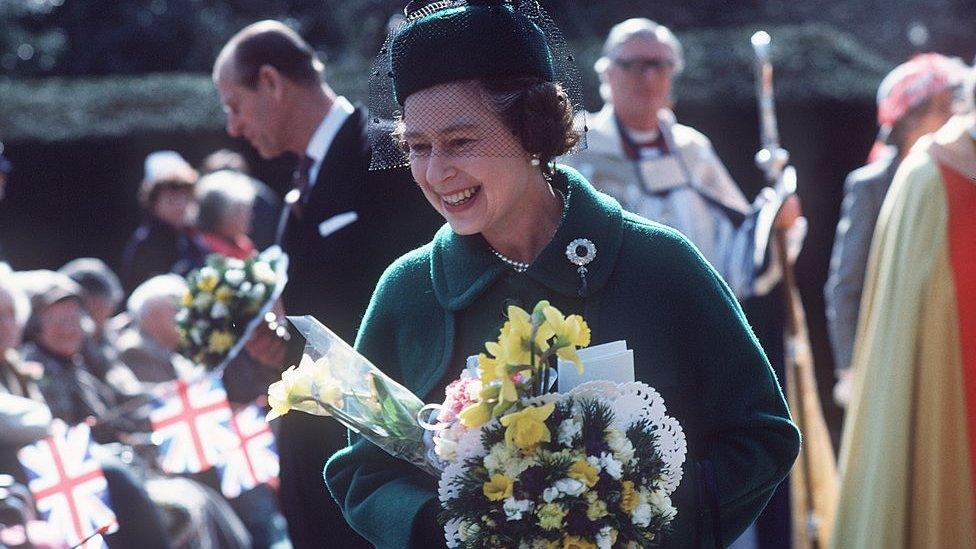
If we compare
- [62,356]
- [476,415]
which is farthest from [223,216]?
[476,415]

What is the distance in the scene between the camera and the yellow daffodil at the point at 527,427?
2746 millimetres

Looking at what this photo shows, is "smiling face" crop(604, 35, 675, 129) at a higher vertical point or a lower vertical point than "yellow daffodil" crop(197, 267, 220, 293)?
higher

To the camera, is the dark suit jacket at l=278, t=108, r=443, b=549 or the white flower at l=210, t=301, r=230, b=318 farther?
the white flower at l=210, t=301, r=230, b=318

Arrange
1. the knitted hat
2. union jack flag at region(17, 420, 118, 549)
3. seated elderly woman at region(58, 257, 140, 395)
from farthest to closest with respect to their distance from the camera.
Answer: seated elderly woman at region(58, 257, 140, 395), the knitted hat, union jack flag at region(17, 420, 118, 549)

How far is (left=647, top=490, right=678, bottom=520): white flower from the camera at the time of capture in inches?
109

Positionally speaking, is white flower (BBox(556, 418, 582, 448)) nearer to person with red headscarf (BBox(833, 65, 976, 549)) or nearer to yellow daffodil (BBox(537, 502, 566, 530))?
yellow daffodil (BBox(537, 502, 566, 530))

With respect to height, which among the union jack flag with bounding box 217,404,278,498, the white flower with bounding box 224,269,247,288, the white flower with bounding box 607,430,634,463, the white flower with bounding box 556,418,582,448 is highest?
the white flower with bounding box 556,418,582,448

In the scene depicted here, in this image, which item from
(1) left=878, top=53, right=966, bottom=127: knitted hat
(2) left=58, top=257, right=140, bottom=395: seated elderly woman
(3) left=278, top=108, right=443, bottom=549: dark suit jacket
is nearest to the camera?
(3) left=278, top=108, right=443, bottom=549: dark suit jacket

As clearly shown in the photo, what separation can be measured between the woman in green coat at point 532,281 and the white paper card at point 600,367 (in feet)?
0.41

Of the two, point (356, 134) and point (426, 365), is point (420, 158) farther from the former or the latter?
point (356, 134)

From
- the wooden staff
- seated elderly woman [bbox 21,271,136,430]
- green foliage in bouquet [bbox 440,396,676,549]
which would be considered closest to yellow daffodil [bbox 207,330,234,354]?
seated elderly woman [bbox 21,271,136,430]

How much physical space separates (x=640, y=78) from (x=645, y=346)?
405 cm

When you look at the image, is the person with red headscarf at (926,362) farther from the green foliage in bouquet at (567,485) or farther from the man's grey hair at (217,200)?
the man's grey hair at (217,200)

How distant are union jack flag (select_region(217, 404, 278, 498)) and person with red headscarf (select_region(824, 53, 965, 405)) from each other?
257cm
